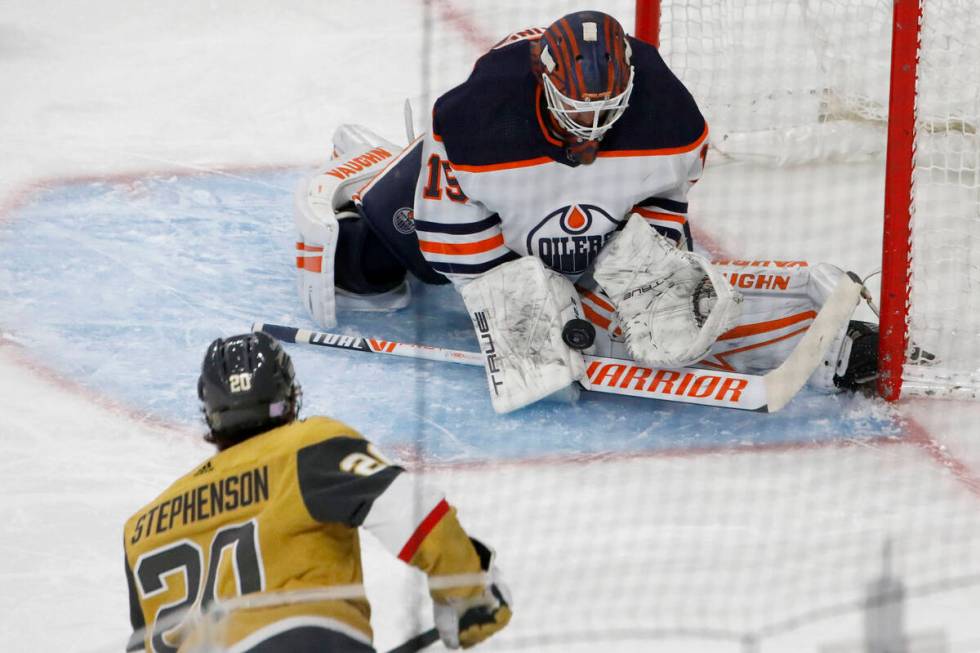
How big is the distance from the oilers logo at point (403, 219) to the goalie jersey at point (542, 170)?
0.84 ft

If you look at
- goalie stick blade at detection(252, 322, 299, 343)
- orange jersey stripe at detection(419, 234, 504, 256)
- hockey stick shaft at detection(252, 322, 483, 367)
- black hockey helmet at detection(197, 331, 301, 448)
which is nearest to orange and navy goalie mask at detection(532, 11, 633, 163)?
orange jersey stripe at detection(419, 234, 504, 256)

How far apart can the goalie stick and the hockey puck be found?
0.26 ft

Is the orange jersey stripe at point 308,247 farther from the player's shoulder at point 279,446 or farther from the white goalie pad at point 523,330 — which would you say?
the player's shoulder at point 279,446

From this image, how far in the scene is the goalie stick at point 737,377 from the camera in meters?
3.15

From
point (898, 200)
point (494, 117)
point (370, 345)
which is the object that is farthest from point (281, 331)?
point (898, 200)

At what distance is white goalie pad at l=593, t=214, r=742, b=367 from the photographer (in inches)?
126

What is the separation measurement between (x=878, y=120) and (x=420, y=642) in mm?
2946

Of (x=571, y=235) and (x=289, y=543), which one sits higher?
(x=571, y=235)

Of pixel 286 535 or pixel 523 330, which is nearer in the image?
pixel 286 535

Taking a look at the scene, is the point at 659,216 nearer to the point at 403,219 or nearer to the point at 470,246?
the point at 470,246

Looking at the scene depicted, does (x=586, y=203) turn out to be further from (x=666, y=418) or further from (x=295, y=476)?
(x=295, y=476)

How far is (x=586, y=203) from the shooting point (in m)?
3.25

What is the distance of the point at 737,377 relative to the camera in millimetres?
3188

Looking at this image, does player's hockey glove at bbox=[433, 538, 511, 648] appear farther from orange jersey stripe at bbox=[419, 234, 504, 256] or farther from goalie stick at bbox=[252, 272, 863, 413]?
orange jersey stripe at bbox=[419, 234, 504, 256]
